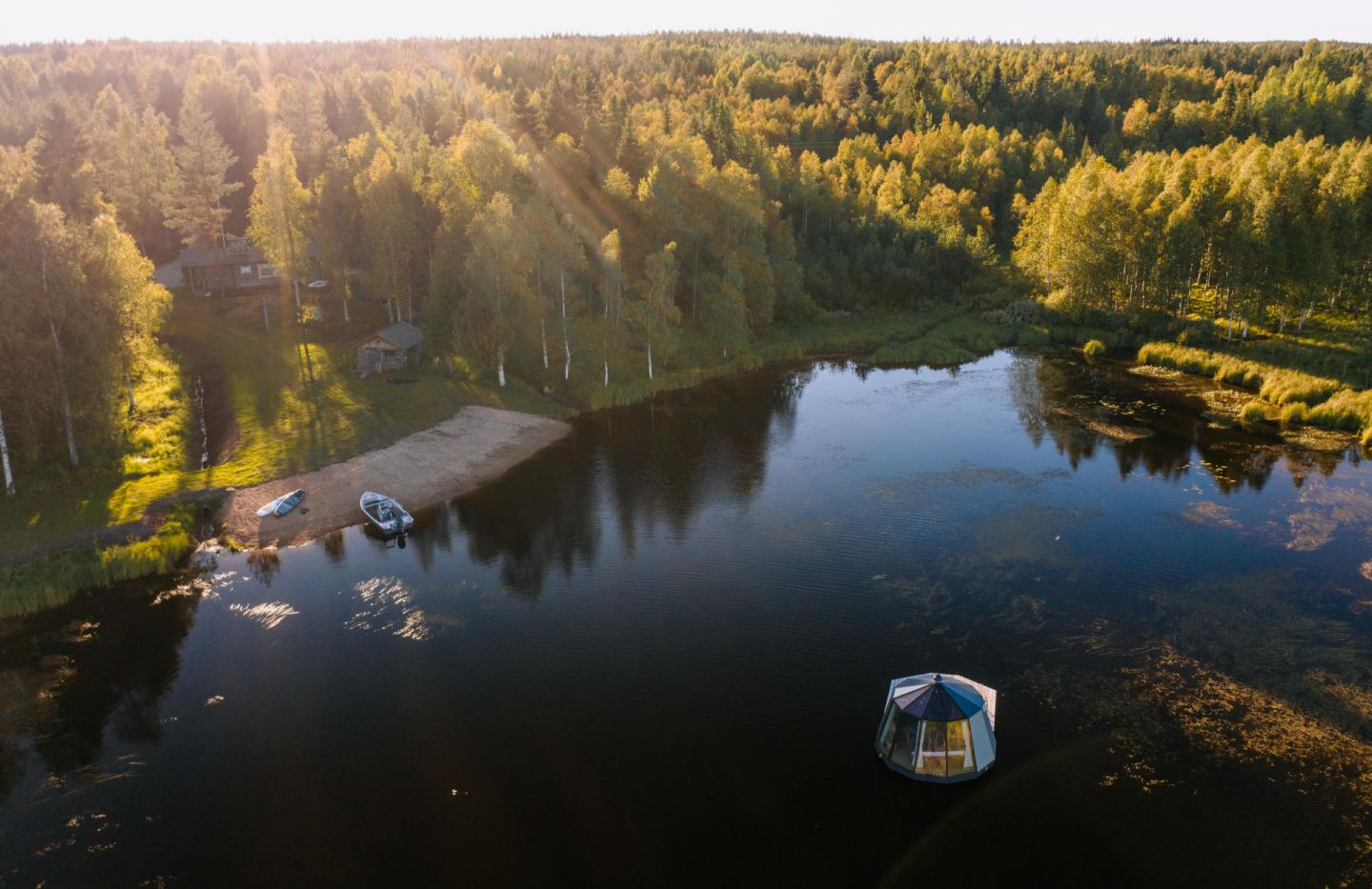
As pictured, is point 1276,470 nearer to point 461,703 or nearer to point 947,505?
point 947,505

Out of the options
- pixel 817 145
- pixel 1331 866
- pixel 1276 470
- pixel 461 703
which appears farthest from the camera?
pixel 817 145

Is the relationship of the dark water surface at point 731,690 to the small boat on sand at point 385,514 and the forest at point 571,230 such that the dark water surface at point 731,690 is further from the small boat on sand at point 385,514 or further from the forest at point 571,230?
the forest at point 571,230

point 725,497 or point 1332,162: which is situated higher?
point 1332,162

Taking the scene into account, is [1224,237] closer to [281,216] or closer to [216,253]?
[281,216]

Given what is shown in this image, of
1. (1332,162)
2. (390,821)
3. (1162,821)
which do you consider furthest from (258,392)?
(1332,162)

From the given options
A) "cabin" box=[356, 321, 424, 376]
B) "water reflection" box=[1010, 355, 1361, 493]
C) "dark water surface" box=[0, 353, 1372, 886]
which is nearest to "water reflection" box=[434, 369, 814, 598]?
"dark water surface" box=[0, 353, 1372, 886]

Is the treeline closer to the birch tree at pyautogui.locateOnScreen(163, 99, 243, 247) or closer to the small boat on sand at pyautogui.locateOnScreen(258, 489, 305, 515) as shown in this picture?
the small boat on sand at pyautogui.locateOnScreen(258, 489, 305, 515)

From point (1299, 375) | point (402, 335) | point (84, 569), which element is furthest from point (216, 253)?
point (1299, 375)
